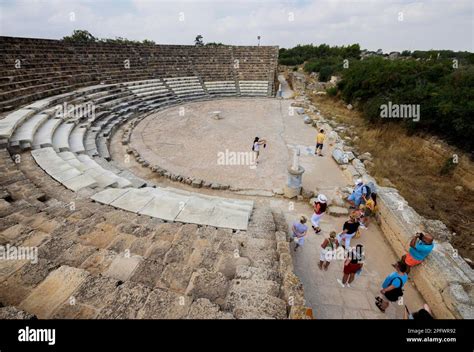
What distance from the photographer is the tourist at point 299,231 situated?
5633mm

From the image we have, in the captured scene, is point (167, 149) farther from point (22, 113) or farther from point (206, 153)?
point (22, 113)

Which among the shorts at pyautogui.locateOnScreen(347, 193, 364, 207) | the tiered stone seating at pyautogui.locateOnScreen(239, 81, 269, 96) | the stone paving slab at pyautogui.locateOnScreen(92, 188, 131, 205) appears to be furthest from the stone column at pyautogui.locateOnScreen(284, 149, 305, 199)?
the tiered stone seating at pyautogui.locateOnScreen(239, 81, 269, 96)

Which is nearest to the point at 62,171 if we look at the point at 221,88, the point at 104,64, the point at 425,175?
the point at 425,175

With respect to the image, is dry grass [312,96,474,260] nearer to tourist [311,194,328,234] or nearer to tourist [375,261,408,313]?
tourist [375,261,408,313]

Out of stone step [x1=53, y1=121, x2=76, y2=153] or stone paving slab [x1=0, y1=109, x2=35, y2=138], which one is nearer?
stone paving slab [x1=0, y1=109, x2=35, y2=138]

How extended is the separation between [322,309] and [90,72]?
22.4 metres

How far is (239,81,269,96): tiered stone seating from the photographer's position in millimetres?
25438

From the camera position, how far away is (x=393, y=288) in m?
4.41

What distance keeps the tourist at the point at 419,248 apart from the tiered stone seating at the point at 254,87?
22490mm

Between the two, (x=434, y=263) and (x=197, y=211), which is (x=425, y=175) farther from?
(x=197, y=211)

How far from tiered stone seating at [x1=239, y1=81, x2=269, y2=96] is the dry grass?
1287 centimetres

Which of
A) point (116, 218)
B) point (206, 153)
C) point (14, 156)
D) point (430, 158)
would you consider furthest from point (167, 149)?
point (430, 158)

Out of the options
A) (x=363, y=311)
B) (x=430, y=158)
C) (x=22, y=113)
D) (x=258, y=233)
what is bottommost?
(x=363, y=311)
